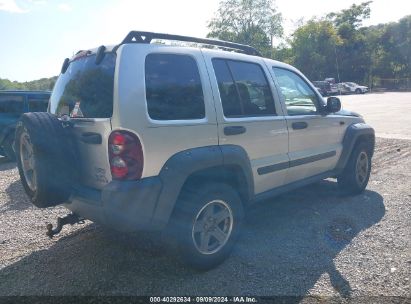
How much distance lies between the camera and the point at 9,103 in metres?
8.45

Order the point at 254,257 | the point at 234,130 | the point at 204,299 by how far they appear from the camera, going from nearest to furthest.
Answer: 1. the point at 204,299
2. the point at 234,130
3. the point at 254,257

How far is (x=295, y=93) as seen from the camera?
14.0ft

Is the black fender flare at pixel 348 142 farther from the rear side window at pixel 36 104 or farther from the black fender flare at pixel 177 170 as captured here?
the rear side window at pixel 36 104

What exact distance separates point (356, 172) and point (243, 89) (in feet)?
8.67

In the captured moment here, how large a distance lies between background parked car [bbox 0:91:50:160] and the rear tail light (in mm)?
6577

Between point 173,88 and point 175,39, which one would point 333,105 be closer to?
point 175,39

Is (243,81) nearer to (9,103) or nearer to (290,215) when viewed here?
(290,215)

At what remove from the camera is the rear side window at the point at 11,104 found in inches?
329

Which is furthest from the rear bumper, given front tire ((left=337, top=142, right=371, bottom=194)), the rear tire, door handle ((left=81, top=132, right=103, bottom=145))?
the rear tire

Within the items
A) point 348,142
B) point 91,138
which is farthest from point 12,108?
point 348,142

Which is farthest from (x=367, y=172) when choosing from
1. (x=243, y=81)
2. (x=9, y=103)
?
(x=9, y=103)

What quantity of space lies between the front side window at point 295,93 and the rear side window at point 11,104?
22.8 ft

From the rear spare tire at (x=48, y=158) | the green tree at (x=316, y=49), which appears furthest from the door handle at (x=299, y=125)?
the green tree at (x=316, y=49)

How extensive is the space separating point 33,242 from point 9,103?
5.78 metres
